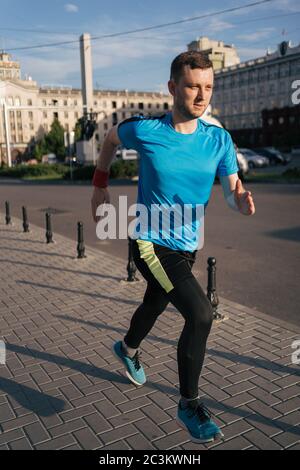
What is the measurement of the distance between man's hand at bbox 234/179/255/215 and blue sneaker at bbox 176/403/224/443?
128 centimetres

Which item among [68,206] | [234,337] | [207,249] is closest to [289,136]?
[68,206]

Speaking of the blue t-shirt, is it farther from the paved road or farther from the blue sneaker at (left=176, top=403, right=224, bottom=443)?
the paved road

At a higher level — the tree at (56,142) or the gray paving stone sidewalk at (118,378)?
the tree at (56,142)

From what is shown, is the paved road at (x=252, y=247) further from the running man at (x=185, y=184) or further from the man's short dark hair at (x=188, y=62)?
the man's short dark hair at (x=188, y=62)

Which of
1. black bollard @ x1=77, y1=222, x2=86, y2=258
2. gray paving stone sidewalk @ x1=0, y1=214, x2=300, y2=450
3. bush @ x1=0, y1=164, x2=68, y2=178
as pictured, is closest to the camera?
gray paving stone sidewalk @ x1=0, y1=214, x2=300, y2=450

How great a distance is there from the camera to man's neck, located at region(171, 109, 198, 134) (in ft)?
9.07

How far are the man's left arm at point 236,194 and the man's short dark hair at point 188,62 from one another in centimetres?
73

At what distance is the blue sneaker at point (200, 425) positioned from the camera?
2.76m

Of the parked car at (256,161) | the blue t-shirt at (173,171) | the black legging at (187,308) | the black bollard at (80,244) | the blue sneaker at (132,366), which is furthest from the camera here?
the parked car at (256,161)

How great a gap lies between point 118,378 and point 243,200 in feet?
6.19

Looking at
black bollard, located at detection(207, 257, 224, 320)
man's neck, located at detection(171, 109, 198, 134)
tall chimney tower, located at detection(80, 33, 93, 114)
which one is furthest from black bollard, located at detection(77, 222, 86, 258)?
tall chimney tower, located at detection(80, 33, 93, 114)

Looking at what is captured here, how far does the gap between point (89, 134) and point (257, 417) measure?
3640 cm

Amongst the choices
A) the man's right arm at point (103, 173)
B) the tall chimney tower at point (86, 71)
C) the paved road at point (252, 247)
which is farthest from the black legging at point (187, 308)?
the tall chimney tower at point (86, 71)

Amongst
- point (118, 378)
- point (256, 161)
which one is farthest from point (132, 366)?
point (256, 161)
